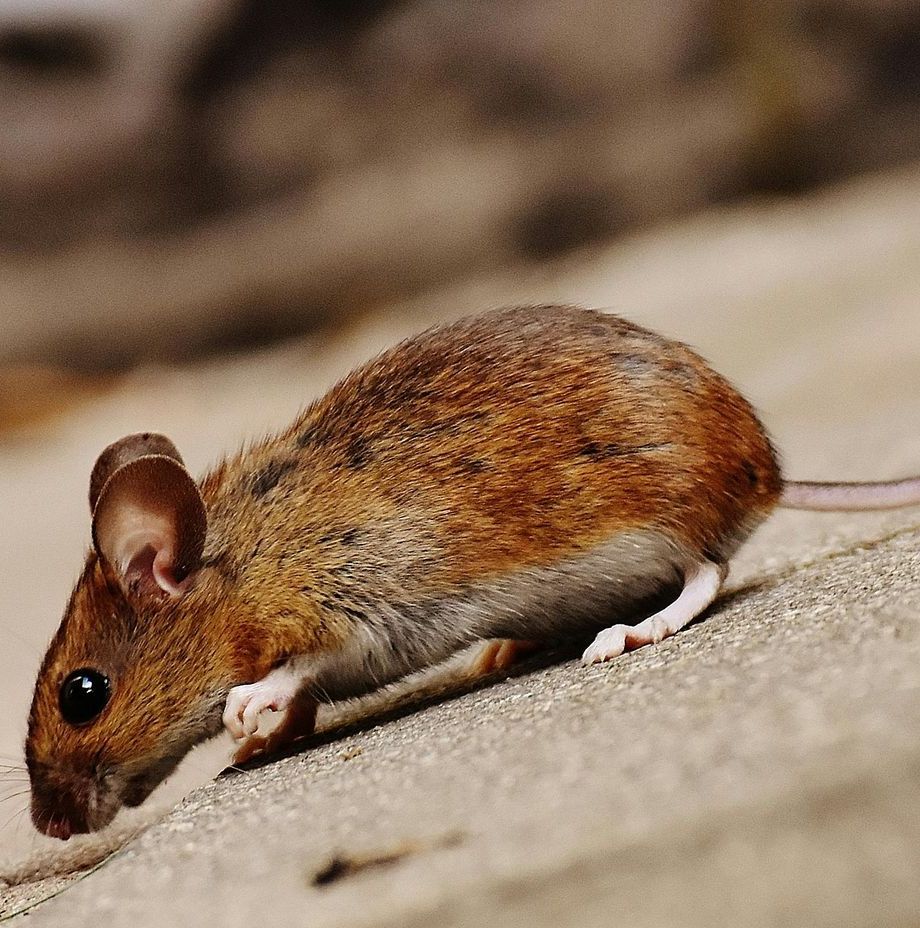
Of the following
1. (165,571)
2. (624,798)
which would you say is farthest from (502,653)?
(624,798)

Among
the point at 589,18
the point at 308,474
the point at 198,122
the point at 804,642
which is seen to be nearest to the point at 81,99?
the point at 198,122

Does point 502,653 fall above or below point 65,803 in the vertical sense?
below

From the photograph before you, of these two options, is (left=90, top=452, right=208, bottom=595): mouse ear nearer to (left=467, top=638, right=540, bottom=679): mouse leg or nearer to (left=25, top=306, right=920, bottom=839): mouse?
(left=25, top=306, right=920, bottom=839): mouse

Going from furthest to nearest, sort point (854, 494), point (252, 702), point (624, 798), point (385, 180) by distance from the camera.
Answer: point (385, 180), point (854, 494), point (252, 702), point (624, 798)

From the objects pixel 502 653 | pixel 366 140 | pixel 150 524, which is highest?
pixel 366 140

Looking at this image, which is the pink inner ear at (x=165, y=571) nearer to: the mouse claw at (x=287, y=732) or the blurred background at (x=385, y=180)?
the mouse claw at (x=287, y=732)

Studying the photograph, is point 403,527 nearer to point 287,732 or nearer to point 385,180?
point 287,732

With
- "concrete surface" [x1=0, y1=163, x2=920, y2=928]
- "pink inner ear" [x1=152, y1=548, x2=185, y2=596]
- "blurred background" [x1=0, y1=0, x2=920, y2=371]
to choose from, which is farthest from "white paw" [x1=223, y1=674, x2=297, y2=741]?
"blurred background" [x1=0, y1=0, x2=920, y2=371]
